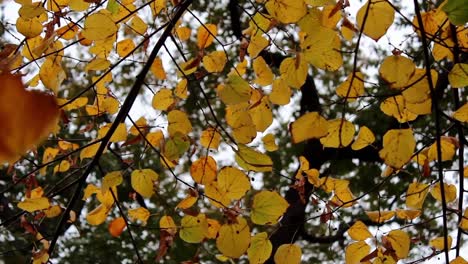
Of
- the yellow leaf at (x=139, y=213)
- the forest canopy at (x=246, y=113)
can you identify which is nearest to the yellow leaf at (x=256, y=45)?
the forest canopy at (x=246, y=113)

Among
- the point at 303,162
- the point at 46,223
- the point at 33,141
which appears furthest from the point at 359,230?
the point at 46,223

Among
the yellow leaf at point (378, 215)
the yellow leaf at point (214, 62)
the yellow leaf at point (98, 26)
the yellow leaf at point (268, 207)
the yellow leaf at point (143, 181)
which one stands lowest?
the yellow leaf at point (268, 207)

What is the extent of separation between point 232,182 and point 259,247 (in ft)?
0.46

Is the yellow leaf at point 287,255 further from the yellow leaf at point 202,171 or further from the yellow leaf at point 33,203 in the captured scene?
the yellow leaf at point 33,203

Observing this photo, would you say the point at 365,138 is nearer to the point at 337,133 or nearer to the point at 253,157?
the point at 337,133

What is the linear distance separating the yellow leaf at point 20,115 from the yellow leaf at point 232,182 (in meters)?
0.64

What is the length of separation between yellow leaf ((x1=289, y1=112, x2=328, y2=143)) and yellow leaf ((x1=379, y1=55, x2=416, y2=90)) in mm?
84

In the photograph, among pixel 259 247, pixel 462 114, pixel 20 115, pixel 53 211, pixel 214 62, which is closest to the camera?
pixel 20 115

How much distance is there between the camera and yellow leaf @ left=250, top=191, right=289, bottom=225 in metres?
0.78

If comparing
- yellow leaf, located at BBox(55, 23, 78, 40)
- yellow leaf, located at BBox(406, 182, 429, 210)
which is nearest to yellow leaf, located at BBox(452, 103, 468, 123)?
yellow leaf, located at BBox(406, 182, 429, 210)

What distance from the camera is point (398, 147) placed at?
640 millimetres

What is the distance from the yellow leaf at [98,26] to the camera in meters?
0.73

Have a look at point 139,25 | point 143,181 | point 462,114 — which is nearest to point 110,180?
point 143,181

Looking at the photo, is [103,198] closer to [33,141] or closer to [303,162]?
[303,162]
